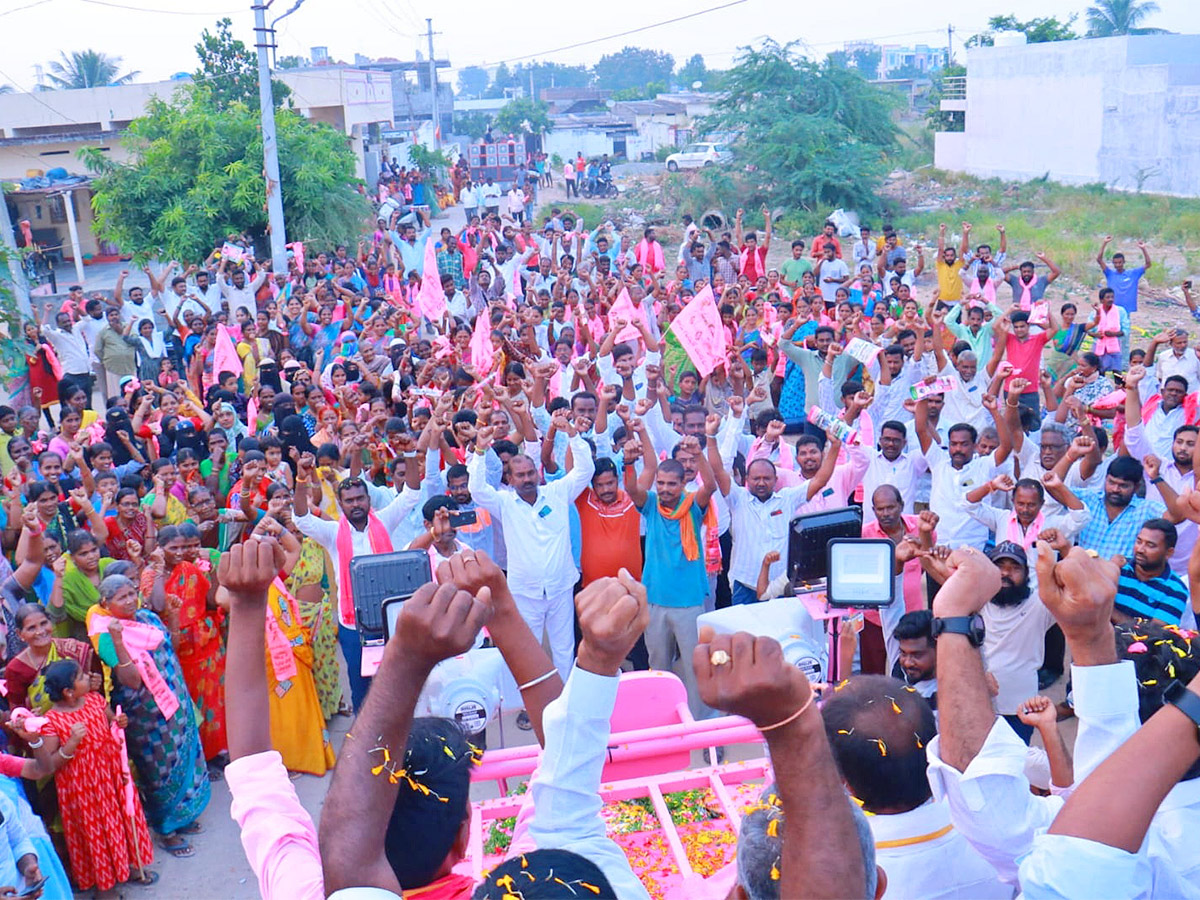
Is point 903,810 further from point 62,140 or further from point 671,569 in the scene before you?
point 62,140

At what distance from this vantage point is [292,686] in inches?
225

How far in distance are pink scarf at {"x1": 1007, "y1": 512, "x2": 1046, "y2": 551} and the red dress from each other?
448cm

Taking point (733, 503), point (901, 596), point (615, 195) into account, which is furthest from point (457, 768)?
point (615, 195)

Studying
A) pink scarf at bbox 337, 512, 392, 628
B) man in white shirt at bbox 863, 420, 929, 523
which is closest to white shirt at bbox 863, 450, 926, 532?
man in white shirt at bbox 863, 420, 929, 523

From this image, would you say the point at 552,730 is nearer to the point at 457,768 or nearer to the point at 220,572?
the point at 457,768

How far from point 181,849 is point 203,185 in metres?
14.9

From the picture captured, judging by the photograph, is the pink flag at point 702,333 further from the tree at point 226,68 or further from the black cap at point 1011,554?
the tree at point 226,68

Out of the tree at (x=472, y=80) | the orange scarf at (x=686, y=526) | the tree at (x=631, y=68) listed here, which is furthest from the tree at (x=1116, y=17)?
the tree at (x=472, y=80)

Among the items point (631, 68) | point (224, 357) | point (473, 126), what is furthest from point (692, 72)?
point (224, 357)

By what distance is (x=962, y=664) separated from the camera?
2.29 metres

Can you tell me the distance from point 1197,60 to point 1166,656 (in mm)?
32444

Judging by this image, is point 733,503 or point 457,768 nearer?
point 457,768

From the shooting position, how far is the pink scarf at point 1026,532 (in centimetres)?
555

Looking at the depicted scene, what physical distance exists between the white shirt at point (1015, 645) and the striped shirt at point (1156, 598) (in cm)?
53
